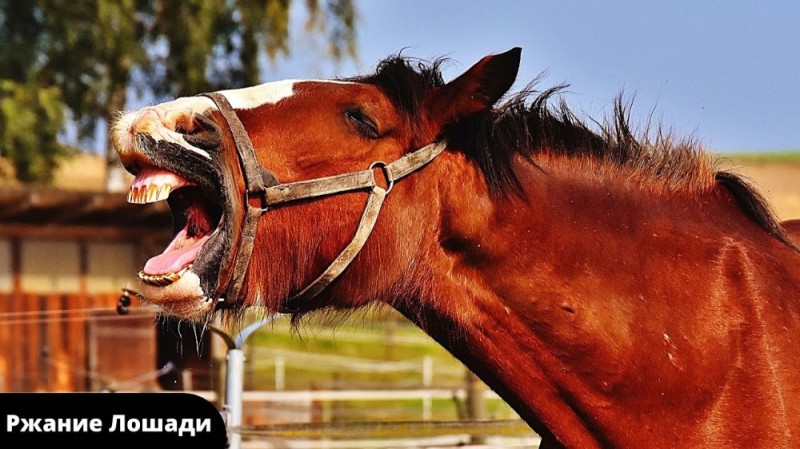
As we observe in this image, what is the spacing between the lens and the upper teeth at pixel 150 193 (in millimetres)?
2553

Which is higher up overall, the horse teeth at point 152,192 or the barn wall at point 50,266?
the horse teeth at point 152,192

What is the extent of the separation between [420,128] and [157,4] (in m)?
17.8

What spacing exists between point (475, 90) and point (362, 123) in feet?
1.03

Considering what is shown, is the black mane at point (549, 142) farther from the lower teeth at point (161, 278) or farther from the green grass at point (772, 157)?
the green grass at point (772, 157)

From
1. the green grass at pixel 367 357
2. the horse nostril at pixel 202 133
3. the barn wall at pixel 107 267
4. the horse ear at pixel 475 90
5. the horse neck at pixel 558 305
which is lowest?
the green grass at pixel 367 357

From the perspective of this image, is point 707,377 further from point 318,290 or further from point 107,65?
point 107,65

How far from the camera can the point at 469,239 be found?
9.10 feet

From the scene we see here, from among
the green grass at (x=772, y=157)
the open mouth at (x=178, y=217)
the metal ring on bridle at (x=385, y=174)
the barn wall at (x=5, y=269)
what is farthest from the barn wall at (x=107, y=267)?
the green grass at (x=772, y=157)

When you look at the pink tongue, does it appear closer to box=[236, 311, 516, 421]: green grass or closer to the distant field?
box=[236, 311, 516, 421]: green grass

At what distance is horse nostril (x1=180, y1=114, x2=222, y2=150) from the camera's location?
2.58 metres

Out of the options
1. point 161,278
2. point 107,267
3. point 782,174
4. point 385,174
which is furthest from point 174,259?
point 782,174

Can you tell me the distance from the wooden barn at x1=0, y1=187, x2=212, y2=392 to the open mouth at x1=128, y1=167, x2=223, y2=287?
10141 mm

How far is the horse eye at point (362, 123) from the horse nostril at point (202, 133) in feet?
1.19

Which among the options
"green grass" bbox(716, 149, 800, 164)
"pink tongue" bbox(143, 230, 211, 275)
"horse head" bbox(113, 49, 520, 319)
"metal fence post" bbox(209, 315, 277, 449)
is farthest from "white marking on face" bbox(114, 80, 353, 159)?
"green grass" bbox(716, 149, 800, 164)
